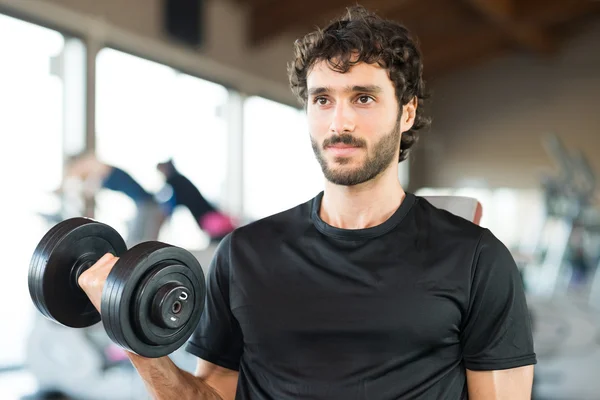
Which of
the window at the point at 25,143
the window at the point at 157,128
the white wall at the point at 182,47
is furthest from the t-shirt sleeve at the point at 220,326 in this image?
the white wall at the point at 182,47

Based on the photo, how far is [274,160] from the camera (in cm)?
709

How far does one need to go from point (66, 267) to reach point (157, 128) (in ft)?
13.6

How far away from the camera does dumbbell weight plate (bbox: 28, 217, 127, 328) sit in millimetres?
1055

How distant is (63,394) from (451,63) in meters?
8.12

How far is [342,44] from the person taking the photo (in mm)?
1047

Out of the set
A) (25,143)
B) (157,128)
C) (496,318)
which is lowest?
(496,318)

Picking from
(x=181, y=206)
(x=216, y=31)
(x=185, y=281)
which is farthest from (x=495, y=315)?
(x=216, y=31)

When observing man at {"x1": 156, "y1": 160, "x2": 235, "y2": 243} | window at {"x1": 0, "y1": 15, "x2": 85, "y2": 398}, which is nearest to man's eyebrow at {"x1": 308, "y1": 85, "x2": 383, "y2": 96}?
man at {"x1": 156, "y1": 160, "x2": 235, "y2": 243}

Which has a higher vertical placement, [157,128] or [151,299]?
[157,128]

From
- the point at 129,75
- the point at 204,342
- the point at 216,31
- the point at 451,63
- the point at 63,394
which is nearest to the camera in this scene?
the point at 204,342

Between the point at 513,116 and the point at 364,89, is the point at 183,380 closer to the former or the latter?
the point at 364,89

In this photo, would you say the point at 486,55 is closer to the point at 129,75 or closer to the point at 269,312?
the point at 129,75

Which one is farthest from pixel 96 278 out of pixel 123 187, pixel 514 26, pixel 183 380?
pixel 514 26

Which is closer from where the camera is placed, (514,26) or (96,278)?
(96,278)
